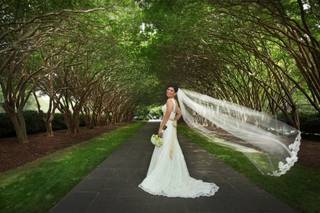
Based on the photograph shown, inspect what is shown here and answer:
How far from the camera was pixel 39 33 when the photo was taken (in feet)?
61.8

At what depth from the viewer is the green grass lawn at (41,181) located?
8219 millimetres

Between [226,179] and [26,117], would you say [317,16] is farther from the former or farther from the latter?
[26,117]

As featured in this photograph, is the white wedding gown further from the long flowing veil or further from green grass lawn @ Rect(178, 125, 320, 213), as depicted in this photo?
green grass lawn @ Rect(178, 125, 320, 213)

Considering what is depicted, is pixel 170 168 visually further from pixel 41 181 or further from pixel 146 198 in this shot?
pixel 41 181

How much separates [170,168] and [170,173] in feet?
0.38

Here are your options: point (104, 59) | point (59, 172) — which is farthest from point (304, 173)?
point (104, 59)

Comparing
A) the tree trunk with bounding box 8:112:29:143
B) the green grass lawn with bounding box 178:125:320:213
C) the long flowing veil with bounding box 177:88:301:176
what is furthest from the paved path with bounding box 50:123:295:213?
the tree trunk with bounding box 8:112:29:143

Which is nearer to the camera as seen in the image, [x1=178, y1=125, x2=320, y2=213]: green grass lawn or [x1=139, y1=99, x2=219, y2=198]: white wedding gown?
[x1=178, y1=125, x2=320, y2=213]: green grass lawn

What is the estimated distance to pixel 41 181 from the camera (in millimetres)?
10875

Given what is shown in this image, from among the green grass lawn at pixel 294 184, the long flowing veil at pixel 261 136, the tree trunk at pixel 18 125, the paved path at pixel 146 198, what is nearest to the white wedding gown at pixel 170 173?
the paved path at pixel 146 198

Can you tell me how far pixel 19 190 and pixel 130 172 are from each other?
351 cm

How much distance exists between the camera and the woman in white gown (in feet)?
30.4

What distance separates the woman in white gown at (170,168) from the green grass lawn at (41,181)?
1.99 metres

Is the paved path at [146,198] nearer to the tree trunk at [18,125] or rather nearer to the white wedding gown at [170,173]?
the white wedding gown at [170,173]
